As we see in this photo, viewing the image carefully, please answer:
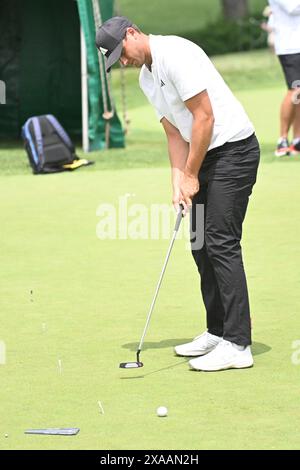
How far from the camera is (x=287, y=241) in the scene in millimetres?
10672

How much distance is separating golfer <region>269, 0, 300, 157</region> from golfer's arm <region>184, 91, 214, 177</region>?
25.7ft

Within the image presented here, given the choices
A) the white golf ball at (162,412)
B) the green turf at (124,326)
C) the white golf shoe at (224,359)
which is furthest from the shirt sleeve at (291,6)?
the white golf ball at (162,412)

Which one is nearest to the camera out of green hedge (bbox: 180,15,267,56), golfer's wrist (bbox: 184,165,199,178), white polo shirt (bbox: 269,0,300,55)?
golfer's wrist (bbox: 184,165,199,178)

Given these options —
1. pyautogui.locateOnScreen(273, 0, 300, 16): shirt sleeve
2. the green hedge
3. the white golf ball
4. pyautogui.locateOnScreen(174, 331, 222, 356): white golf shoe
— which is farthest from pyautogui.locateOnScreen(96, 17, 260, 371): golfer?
the green hedge

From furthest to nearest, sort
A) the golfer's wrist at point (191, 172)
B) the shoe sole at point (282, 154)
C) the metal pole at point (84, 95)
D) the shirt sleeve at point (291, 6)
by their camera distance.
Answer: the metal pole at point (84, 95), the shoe sole at point (282, 154), the shirt sleeve at point (291, 6), the golfer's wrist at point (191, 172)

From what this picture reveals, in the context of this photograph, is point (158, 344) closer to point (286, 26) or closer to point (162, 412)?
point (162, 412)

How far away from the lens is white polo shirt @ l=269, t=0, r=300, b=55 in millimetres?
14492

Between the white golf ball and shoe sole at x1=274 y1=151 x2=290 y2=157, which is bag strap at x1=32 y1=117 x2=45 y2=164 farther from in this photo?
the white golf ball

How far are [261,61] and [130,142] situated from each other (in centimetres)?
1179

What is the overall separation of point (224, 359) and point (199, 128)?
1.19 meters

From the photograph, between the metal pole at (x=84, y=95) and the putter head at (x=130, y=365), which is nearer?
the putter head at (x=130, y=365)

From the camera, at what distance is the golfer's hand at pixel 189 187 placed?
691cm

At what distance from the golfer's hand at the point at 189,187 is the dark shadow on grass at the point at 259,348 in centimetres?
95

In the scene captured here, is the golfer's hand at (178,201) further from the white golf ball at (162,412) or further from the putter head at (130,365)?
the white golf ball at (162,412)
